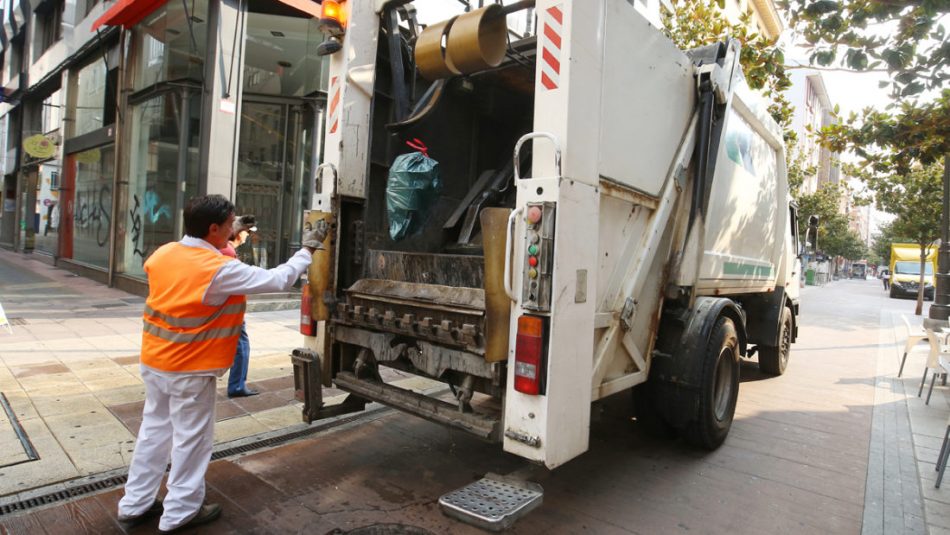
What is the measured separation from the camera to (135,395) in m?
4.78

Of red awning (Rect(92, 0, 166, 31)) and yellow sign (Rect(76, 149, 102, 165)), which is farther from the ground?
red awning (Rect(92, 0, 166, 31))

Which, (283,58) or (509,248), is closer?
(509,248)

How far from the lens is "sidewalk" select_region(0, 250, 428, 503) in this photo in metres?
3.49

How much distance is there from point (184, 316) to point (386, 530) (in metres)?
1.45

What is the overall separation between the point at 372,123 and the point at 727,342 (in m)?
2.98

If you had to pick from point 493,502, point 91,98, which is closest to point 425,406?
point 493,502

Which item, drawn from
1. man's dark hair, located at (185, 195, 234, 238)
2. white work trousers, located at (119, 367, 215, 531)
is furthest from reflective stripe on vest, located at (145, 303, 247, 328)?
man's dark hair, located at (185, 195, 234, 238)

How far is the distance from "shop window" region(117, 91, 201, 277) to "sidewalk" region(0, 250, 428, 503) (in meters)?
2.19

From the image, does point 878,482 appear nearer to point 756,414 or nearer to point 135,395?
point 756,414

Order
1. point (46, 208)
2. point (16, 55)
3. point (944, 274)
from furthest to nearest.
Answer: point (16, 55)
point (46, 208)
point (944, 274)

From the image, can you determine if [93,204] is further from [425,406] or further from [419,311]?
[425,406]

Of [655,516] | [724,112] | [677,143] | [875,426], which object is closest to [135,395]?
[655,516]

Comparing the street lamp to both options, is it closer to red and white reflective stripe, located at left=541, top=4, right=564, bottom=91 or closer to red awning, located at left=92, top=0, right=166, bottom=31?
red and white reflective stripe, located at left=541, top=4, right=564, bottom=91

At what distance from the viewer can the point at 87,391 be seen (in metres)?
4.82
